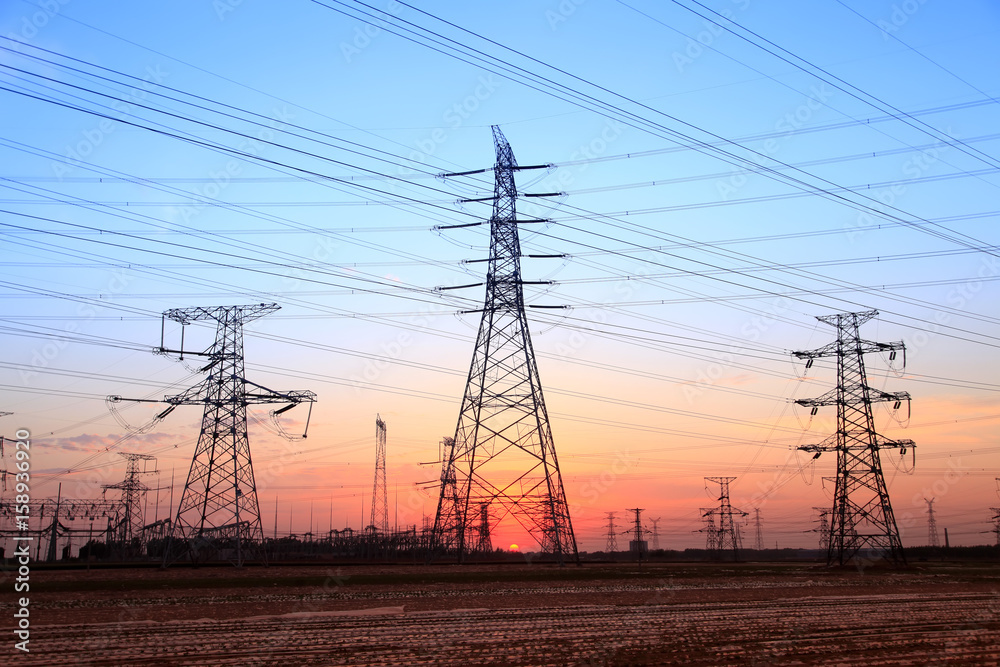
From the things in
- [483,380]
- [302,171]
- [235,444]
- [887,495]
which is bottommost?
[887,495]

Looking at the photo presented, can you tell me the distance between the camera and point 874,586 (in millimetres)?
47469

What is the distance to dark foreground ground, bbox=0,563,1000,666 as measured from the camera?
20.5 metres

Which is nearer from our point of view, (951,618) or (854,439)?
(951,618)

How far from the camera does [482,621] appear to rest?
27391 millimetres

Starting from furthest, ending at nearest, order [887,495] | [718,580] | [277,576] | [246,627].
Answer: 1. [887,495]
2. [718,580]
3. [277,576]
4. [246,627]

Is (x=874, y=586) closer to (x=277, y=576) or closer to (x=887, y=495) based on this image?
(x=887, y=495)

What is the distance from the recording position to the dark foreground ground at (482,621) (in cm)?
2047

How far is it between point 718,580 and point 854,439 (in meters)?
21.3

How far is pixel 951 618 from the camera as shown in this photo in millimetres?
29688

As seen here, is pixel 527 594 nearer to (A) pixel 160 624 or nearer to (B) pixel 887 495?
(A) pixel 160 624

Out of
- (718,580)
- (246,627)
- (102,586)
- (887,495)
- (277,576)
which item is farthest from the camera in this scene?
(887,495)

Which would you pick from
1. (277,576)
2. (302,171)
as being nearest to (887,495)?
(277,576)

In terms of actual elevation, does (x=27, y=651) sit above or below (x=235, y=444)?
below

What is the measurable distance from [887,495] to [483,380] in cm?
3753
